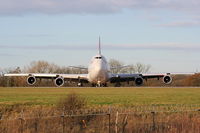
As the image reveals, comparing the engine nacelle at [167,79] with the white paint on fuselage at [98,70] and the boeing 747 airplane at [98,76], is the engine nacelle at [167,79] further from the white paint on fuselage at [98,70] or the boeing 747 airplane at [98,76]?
the white paint on fuselage at [98,70]

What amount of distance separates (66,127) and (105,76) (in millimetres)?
59785

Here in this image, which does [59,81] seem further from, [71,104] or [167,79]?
[71,104]

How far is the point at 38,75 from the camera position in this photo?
91.6 metres

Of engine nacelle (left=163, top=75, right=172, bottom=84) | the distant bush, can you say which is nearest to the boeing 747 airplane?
engine nacelle (left=163, top=75, right=172, bottom=84)

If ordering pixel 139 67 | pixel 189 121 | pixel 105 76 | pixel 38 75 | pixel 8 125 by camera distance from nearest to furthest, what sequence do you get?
1. pixel 8 125
2. pixel 189 121
3. pixel 105 76
4. pixel 38 75
5. pixel 139 67

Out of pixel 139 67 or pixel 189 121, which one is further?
pixel 139 67

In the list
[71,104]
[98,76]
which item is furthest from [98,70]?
[71,104]

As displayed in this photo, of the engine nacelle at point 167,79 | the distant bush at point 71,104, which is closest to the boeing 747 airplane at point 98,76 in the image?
the engine nacelle at point 167,79

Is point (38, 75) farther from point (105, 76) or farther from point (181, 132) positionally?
point (181, 132)

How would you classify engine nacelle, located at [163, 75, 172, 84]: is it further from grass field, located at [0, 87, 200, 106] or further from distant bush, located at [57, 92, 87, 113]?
distant bush, located at [57, 92, 87, 113]

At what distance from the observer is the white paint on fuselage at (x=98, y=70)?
7988cm

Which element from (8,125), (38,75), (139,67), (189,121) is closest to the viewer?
(8,125)

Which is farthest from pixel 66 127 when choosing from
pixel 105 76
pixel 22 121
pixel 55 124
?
pixel 105 76

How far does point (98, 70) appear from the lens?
79500mm
